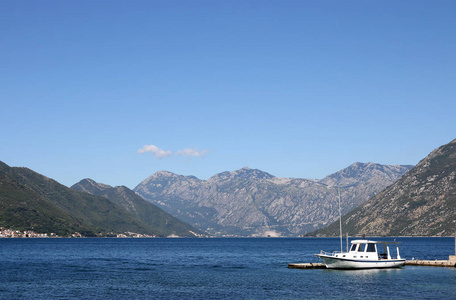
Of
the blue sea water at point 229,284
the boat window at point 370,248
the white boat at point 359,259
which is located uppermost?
the boat window at point 370,248

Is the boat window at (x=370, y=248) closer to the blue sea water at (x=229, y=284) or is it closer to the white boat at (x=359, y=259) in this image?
the white boat at (x=359, y=259)

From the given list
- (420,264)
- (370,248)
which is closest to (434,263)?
(420,264)

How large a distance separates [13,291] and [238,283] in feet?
125

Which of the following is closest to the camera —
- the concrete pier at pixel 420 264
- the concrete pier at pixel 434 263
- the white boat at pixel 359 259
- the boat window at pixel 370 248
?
the white boat at pixel 359 259

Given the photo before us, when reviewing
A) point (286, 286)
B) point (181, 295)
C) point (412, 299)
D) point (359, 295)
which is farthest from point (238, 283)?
point (412, 299)

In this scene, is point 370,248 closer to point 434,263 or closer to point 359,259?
point 359,259

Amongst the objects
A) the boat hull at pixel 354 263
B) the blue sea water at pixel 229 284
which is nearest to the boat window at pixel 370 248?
the boat hull at pixel 354 263

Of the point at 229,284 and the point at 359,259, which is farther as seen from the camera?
the point at 359,259

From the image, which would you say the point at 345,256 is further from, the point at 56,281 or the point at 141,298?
the point at 56,281

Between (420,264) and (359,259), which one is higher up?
(359,259)

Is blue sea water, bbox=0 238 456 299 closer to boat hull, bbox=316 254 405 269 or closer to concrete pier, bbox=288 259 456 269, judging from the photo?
boat hull, bbox=316 254 405 269

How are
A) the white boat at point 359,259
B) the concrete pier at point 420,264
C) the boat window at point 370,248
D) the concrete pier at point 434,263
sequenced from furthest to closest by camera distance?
the concrete pier at point 420,264 < the concrete pier at point 434,263 < the boat window at point 370,248 < the white boat at point 359,259

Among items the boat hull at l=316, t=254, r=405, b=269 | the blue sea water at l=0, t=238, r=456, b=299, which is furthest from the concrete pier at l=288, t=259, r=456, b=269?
the boat hull at l=316, t=254, r=405, b=269

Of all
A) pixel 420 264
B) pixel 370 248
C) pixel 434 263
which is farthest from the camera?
pixel 420 264
